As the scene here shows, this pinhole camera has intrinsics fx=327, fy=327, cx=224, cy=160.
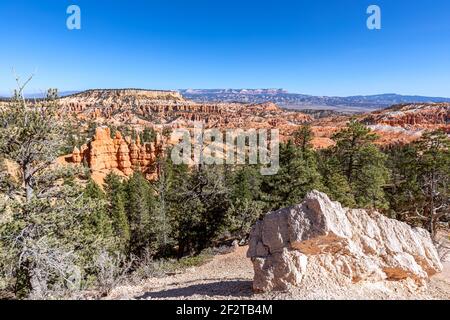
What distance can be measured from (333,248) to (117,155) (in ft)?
185

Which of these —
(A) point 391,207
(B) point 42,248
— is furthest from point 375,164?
(B) point 42,248

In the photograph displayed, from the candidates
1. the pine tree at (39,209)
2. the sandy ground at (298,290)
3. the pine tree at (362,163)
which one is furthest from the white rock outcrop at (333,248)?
the pine tree at (362,163)

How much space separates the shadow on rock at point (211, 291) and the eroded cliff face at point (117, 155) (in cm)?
4829

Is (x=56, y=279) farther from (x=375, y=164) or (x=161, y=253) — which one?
(x=375, y=164)

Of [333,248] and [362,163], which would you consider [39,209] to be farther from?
[362,163]

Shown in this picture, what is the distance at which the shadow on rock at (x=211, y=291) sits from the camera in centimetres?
1046

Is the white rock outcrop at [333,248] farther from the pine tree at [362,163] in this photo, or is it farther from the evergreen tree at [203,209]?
the evergreen tree at [203,209]

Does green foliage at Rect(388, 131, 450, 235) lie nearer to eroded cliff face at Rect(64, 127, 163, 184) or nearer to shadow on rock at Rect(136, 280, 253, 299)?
shadow on rock at Rect(136, 280, 253, 299)

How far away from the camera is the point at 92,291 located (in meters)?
11.5

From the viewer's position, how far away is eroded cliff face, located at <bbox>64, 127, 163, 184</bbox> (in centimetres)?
5828

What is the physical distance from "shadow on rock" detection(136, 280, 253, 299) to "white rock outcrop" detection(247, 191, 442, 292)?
845 mm

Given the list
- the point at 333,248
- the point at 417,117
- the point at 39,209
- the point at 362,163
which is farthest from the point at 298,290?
the point at 417,117
